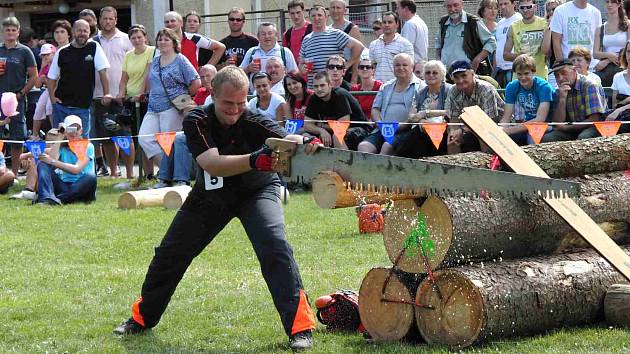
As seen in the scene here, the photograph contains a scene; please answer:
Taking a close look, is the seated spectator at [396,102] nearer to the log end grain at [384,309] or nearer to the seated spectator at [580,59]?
the seated spectator at [580,59]

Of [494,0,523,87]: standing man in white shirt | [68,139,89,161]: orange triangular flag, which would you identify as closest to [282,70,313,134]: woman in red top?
[494,0,523,87]: standing man in white shirt

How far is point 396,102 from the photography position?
41.3 feet

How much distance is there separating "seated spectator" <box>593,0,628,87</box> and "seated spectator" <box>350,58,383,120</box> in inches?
107

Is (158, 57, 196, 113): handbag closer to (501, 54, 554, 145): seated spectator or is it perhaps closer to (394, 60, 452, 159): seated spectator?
(394, 60, 452, 159): seated spectator

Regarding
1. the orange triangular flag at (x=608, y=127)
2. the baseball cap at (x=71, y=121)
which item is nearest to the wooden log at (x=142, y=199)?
the baseball cap at (x=71, y=121)

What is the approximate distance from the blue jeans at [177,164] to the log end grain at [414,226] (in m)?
7.43

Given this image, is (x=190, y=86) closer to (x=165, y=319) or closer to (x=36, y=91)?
(x=36, y=91)

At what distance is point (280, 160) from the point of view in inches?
239

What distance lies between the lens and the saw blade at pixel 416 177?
18.7 ft

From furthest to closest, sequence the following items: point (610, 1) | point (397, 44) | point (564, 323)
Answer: point (397, 44) → point (610, 1) → point (564, 323)

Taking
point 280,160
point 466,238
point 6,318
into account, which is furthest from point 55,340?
point 466,238

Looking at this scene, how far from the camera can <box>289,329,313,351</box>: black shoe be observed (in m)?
6.32

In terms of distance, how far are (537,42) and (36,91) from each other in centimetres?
847

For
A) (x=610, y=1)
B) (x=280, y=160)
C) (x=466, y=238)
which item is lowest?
(x=466, y=238)
